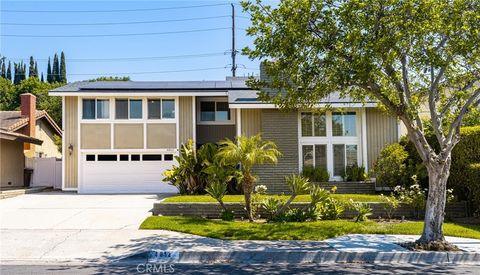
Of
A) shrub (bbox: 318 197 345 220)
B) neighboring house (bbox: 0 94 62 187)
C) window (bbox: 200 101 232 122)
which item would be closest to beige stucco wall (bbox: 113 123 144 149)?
window (bbox: 200 101 232 122)

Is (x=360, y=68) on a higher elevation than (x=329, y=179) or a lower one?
higher

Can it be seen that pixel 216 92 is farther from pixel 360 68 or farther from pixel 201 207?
pixel 360 68

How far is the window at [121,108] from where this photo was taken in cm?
2202

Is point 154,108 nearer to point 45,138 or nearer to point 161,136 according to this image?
point 161,136

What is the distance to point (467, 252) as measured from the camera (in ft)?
30.4

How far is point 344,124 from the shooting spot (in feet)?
66.9

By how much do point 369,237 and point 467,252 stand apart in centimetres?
226

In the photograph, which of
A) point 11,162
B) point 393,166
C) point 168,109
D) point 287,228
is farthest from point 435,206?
point 11,162

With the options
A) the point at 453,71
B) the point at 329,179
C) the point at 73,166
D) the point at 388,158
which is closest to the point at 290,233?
the point at 453,71

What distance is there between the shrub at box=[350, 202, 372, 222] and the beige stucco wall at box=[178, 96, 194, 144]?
10.4 meters

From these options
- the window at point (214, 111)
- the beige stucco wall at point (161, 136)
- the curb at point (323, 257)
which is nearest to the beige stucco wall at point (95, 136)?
the beige stucco wall at point (161, 136)

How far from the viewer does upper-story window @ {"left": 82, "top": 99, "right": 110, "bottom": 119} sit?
2197 cm

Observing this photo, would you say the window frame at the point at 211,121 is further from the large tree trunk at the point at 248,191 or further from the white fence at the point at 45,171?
the large tree trunk at the point at 248,191

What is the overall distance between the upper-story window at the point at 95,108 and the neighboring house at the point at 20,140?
4454mm
